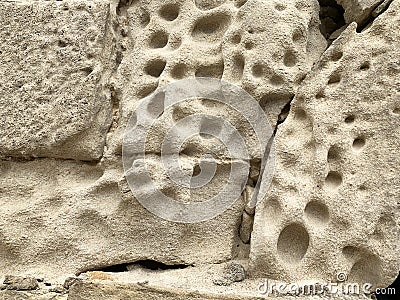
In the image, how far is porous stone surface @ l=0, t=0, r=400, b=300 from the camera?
154 centimetres

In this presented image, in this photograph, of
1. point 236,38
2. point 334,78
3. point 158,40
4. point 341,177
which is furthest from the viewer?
point 158,40

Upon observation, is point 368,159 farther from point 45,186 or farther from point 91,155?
point 45,186

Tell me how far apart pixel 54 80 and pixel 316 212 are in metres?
0.87

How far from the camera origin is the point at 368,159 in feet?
5.08

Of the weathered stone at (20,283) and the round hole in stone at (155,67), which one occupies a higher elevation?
the round hole in stone at (155,67)

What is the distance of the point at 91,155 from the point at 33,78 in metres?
0.30

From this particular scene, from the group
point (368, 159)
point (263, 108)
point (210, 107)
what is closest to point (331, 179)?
point (368, 159)

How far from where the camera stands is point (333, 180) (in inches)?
62.6

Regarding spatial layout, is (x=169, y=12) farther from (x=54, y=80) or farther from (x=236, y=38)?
(x=54, y=80)

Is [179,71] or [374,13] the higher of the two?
[374,13]

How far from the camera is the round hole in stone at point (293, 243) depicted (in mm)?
1567

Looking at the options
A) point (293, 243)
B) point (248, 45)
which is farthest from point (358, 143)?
point (248, 45)

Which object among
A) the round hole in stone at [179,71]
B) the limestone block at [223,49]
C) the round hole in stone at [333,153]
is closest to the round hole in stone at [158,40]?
the limestone block at [223,49]

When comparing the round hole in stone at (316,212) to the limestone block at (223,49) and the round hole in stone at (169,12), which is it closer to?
the limestone block at (223,49)
